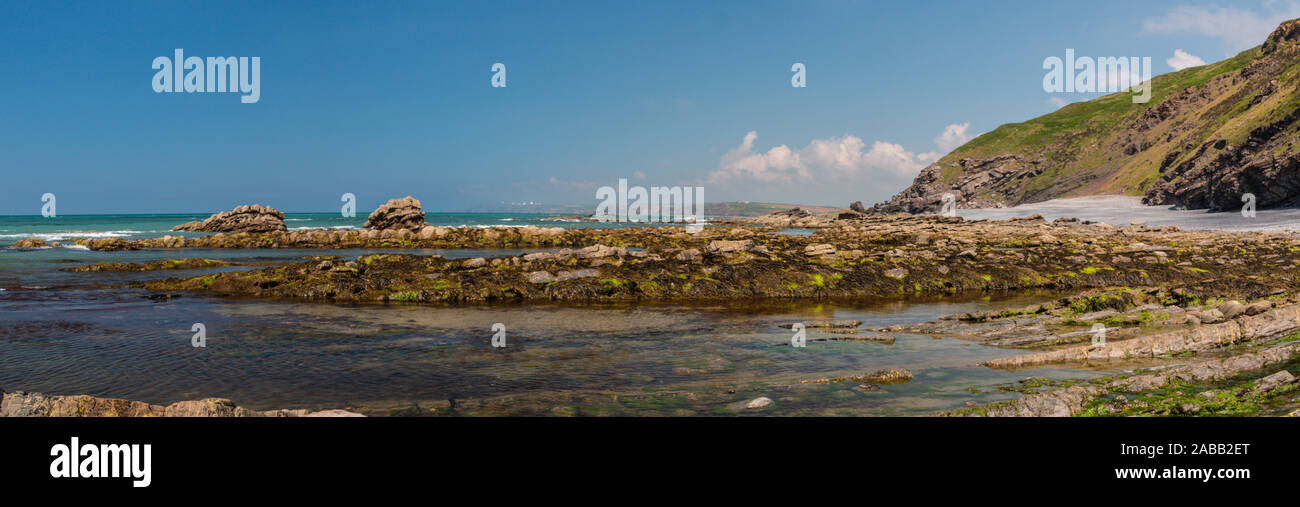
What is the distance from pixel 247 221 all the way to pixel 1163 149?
14350 cm

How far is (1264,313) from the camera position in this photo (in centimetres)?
1152

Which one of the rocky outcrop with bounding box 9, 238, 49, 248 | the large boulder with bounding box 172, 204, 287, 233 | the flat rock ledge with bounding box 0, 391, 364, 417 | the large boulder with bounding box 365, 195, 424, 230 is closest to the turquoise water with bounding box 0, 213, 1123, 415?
the flat rock ledge with bounding box 0, 391, 364, 417

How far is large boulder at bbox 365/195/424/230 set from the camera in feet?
265

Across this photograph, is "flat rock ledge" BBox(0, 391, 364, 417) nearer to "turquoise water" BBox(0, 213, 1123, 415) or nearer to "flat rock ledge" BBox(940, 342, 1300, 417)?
"turquoise water" BBox(0, 213, 1123, 415)

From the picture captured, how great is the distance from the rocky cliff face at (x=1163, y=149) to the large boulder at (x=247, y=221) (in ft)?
370

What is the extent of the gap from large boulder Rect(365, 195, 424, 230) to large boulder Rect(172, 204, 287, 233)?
1227 centimetres

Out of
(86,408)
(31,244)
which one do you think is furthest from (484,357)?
(31,244)

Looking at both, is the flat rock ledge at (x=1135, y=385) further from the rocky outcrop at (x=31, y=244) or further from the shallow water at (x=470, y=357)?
the rocky outcrop at (x=31, y=244)

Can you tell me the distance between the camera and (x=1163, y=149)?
104438 mm

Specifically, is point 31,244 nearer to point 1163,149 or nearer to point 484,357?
point 484,357

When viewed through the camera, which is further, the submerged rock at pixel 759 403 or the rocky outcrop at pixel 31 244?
the rocky outcrop at pixel 31 244

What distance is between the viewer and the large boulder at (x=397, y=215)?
80.8 metres
